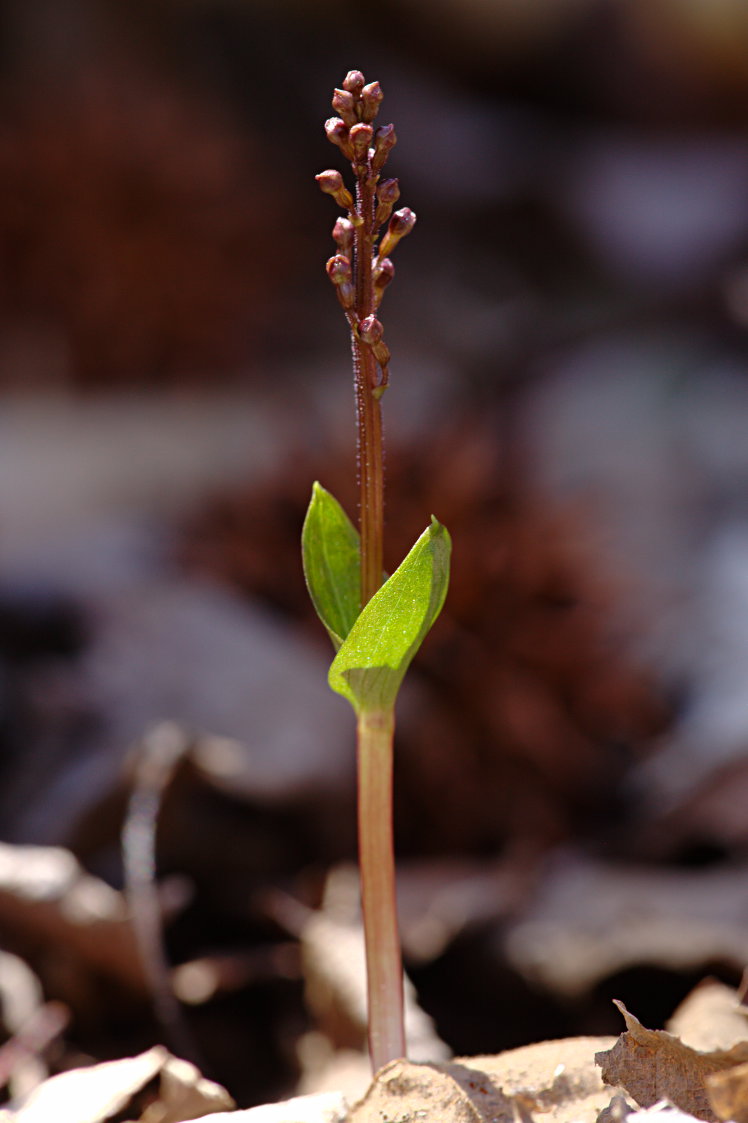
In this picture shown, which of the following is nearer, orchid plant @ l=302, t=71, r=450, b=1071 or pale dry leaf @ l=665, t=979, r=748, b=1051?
orchid plant @ l=302, t=71, r=450, b=1071

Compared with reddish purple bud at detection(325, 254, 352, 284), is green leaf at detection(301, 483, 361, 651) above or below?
below

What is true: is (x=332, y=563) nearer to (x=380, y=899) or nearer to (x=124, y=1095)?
(x=380, y=899)

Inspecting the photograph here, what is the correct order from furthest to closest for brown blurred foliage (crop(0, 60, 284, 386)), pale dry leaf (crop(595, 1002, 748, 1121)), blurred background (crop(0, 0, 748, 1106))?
brown blurred foliage (crop(0, 60, 284, 386)) < blurred background (crop(0, 0, 748, 1106)) < pale dry leaf (crop(595, 1002, 748, 1121))

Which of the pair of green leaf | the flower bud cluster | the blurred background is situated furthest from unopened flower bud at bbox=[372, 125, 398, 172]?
the blurred background

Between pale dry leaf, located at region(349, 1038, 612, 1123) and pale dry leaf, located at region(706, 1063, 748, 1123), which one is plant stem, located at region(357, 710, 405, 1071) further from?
pale dry leaf, located at region(706, 1063, 748, 1123)

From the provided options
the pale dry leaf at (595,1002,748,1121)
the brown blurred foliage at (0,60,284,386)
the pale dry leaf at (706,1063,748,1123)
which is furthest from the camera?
the brown blurred foliage at (0,60,284,386)

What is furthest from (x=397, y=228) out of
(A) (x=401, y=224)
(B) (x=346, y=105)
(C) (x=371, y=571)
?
(C) (x=371, y=571)

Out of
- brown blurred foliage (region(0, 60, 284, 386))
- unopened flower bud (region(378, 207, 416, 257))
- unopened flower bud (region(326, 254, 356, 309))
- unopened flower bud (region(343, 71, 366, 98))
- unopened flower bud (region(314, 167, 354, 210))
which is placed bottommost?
unopened flower bud (region(326, 254, 356, 309))
